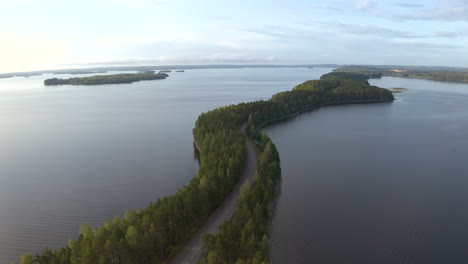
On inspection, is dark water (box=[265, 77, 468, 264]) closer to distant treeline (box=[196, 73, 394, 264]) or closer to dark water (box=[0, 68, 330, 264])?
distant treeline (box=[196, 73, 394, 264])

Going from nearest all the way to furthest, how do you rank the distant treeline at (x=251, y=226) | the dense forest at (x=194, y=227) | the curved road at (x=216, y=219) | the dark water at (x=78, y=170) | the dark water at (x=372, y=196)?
the dense forest at (x=194, y=227) → the distant treeline at (x=251, y=226) → the curved road at (x=216, y=219) → the dark water at (x=372, y=196) → the dark water at (x=78, y=170)

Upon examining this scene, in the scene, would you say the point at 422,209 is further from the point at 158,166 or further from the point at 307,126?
the point at 307,126

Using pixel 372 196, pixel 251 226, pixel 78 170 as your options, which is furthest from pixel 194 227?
pixel 78 170

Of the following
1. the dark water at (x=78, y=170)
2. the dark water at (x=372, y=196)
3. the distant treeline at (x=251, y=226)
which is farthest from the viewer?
the dark water at (x=78, y=170)

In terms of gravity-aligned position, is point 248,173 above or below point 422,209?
above

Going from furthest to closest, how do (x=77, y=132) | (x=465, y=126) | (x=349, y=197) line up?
(x=465, y=126), (x=77, y=132), (x=349, y=197)

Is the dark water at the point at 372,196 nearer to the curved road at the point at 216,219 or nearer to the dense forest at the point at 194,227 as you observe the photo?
the dense forest at the point at 194,227

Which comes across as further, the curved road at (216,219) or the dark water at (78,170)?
the dark water at (78,170)

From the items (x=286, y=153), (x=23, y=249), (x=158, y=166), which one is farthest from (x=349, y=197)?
(x=23, y=249)

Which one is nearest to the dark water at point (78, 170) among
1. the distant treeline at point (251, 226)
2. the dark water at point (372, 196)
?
the distant treeline at point (251, 226)
